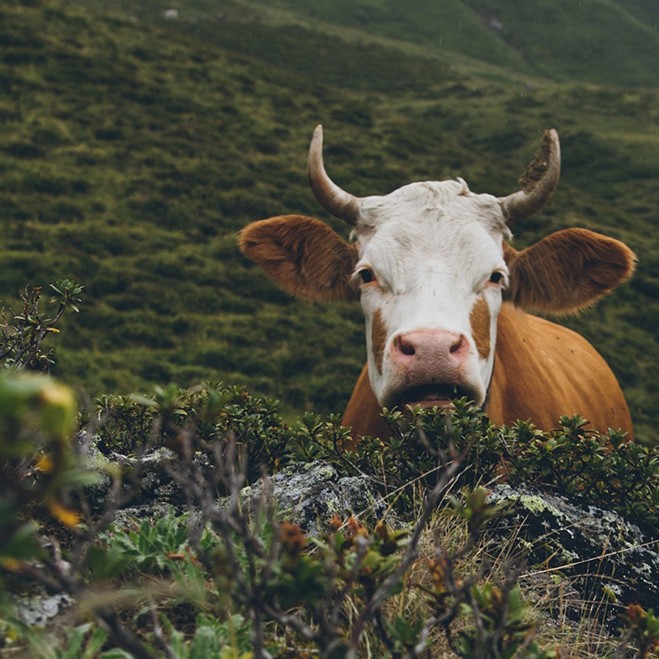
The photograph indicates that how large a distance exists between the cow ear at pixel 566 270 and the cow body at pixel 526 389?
0.20 meters

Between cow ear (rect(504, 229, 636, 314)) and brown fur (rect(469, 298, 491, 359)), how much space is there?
27.4 inches

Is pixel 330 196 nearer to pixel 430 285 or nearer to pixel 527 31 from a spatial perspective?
pixel 430 285

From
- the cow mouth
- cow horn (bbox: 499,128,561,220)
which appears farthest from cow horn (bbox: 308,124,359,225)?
the cow mouth

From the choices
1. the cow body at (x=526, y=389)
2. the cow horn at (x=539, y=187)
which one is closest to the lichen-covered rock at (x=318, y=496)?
the cow body at (x=526, y=389)

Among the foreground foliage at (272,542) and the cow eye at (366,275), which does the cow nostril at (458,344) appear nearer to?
the foreground foliage at (272,542)

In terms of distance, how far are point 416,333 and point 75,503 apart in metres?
1.80

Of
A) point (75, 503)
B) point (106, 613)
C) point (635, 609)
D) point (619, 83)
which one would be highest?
point (106, 613)

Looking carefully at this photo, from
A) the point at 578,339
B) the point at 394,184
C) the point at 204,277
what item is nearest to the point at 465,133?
the point at 394,184

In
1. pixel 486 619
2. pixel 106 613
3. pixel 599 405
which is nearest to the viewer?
pixel 106 613

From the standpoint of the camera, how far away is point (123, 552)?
Result: 2.31m

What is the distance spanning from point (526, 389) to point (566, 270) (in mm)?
870

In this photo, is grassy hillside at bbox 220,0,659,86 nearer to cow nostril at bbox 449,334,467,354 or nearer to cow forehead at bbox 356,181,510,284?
cow forehead at bbox 356,181,510,284

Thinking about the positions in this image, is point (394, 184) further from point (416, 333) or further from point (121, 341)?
point (416, 333)

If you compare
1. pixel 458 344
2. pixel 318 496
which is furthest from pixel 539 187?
pixel 318 496
